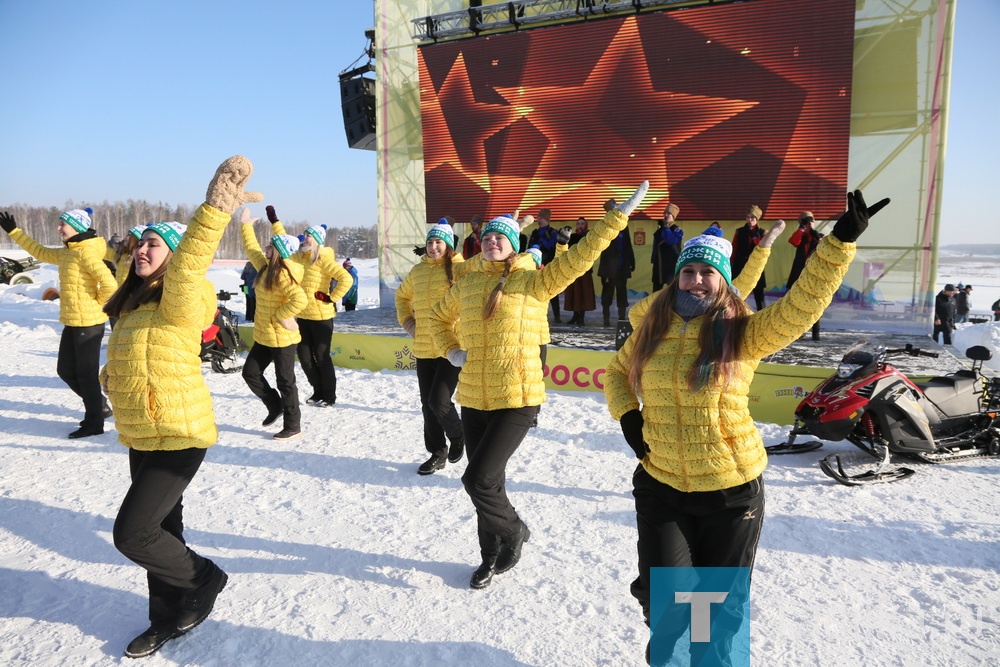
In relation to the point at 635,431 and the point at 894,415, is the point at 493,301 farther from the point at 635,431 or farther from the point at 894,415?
the point at 894,415

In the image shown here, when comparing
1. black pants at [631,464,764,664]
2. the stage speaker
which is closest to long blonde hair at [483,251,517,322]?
black pants at [631,464,764,664]

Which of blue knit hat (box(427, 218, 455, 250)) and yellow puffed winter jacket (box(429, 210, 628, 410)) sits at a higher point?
blue knit hat (box(427, 218, 455, 250))

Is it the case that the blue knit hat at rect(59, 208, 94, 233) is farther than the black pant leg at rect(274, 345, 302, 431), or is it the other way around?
the black pant leg at rect(274, 345, 302, 431)

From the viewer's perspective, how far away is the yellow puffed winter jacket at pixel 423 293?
5012mm

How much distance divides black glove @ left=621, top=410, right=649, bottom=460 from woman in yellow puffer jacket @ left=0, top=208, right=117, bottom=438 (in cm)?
533

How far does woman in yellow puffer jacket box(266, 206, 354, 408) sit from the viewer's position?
6395 millimetres

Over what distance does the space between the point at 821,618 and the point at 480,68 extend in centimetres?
1287

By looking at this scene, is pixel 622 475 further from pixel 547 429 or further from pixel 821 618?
pixel 821 618

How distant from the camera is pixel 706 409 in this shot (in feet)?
7.20

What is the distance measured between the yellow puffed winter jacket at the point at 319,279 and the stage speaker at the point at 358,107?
11.1 metres

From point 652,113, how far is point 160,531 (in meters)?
11.6

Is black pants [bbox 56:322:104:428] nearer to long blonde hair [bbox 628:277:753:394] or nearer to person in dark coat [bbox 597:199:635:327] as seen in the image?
long blonde hair [bbox 628:277:753:394]

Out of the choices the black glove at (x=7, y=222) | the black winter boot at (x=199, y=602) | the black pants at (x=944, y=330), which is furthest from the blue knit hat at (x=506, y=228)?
the black pants at (x=944, y=330)

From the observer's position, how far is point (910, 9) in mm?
10516
